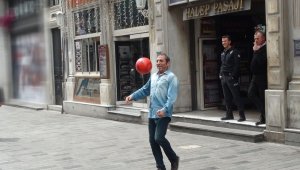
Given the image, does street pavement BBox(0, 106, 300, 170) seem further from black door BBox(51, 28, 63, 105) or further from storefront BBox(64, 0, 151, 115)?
black door BBox(51, 28, 63, 105)

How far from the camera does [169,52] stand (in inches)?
460

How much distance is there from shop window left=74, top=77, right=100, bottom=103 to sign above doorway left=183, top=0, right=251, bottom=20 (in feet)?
16.2

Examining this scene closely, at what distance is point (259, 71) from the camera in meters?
9.26

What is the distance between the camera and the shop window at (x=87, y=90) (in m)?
15.3

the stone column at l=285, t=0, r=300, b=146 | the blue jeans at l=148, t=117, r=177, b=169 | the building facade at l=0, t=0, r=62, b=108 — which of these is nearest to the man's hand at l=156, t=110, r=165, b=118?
the blue jeans at l=148, t=117, r=177, b=169

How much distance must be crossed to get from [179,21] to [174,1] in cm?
60

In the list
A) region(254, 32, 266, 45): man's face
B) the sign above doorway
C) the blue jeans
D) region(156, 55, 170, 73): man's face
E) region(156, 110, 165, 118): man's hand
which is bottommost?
the blue jeans

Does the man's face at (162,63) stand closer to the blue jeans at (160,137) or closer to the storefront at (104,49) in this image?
the blue jeans at (160,137)

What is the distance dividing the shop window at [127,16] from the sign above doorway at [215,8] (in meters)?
1.88

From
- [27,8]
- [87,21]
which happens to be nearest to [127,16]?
[87,21]

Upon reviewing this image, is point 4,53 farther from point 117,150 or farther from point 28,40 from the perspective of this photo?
point 117,150

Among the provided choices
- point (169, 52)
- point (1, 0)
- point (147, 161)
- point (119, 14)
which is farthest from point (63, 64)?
point (1, 0)

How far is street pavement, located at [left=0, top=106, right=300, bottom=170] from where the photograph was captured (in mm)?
7551

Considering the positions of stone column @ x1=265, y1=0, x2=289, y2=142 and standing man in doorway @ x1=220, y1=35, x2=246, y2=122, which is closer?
stone column @ x1=265, y1=0, x2=289, y2=142
